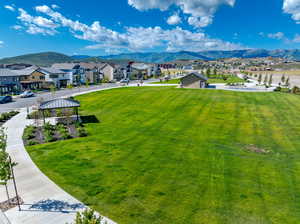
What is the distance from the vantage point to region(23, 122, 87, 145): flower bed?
19422 millimetres

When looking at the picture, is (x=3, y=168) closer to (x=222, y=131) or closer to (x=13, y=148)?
(x=13, y=148)

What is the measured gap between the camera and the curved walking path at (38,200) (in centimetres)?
912

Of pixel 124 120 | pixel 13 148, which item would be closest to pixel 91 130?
pixel 124 120

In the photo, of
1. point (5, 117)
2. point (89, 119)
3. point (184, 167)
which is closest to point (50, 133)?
point (89, 119)

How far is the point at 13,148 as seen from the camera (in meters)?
17.3

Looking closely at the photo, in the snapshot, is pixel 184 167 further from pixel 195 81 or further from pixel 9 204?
pixel 195 81

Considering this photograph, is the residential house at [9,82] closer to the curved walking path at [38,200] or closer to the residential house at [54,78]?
the residential house at [54,78]

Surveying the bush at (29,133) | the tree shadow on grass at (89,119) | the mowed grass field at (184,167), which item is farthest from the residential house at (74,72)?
the bush at (29,133)

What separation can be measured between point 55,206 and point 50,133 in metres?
12.6

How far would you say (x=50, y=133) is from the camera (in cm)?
2084

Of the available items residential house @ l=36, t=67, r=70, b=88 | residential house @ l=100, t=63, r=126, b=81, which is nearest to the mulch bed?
residential house @ l=36, t=67, r=70, b=88

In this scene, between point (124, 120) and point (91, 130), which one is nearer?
point (91, 130)

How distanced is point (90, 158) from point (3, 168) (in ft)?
21.1

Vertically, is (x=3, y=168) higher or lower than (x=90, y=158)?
higher
